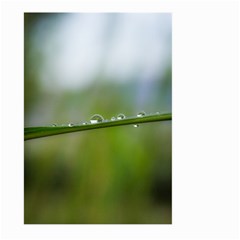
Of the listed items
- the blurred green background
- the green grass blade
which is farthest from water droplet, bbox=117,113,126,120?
the green grass blade

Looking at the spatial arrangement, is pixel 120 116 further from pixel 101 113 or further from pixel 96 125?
pixel 96 125

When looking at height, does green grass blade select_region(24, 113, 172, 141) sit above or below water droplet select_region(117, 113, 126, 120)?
below

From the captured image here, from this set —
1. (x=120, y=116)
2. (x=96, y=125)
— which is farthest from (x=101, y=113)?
(x=96, y=125)

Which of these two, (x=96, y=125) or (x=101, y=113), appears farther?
(x=101, y=113)

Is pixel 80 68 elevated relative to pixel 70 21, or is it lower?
lower

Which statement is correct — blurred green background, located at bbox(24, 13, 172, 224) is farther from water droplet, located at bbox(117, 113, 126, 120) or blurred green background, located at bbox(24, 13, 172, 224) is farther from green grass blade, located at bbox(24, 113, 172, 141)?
green grass blade, located at bbox(24, 113, 172, 141)
